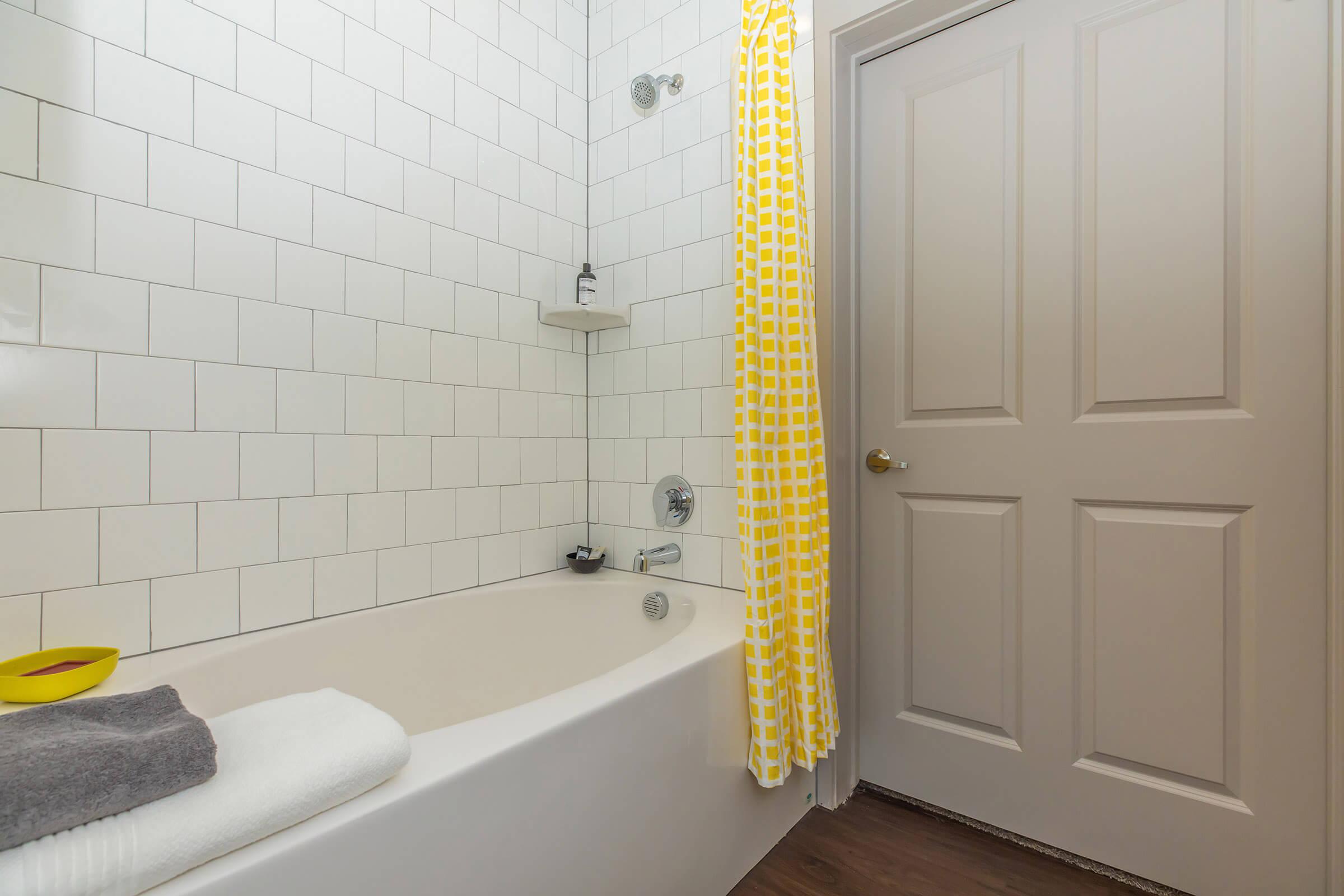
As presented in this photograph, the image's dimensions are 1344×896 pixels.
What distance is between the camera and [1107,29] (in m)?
1.37

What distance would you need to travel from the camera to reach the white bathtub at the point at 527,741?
76 cm

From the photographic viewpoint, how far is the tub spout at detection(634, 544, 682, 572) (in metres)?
1.87

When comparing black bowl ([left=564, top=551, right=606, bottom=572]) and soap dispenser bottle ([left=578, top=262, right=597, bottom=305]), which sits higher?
soap dispenser bottle ([left=578, top=262, right=597, bottom=305])

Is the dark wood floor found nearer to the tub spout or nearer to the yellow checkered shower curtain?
the yellow checkered shower curtain

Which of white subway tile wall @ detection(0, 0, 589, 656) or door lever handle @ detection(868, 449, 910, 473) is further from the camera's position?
door lever handle @ detection(868, 449, 910, 473)

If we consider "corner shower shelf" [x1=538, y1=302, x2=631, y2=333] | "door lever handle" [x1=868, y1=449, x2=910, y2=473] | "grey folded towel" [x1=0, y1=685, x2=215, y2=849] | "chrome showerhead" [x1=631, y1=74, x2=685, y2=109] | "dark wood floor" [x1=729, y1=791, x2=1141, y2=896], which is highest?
"chrome showerhead" [x1=631, y1=74, x2=685, y2=109]

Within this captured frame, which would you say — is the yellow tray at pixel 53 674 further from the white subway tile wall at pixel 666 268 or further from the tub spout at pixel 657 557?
the white subway tile wall at pixel 666 268

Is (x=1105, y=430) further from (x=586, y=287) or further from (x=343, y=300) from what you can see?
(x=343, y=300)

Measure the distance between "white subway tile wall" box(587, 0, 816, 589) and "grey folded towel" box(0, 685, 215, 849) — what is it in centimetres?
133

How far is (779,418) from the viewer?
146 centimetres

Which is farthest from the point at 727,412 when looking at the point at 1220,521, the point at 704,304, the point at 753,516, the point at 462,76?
the point at 462,76

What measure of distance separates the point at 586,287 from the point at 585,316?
97 mm

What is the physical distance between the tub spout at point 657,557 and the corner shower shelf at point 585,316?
737mm

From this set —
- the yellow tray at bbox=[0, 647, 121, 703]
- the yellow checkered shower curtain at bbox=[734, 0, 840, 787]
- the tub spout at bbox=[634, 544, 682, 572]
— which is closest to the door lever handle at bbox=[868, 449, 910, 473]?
the yellow checkered shower curtain at bbox=[734, 0, 840, 787]
